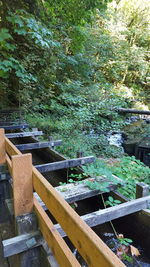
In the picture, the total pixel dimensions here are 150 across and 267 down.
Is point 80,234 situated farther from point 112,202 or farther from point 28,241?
point 112,202

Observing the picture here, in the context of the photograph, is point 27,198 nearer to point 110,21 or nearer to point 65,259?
point 65,259

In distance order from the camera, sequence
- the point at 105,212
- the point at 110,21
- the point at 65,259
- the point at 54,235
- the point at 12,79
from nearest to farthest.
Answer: the point at 65,259
the point at 54,235
the point at 105,212
the point at 12,79
the point at 110,21

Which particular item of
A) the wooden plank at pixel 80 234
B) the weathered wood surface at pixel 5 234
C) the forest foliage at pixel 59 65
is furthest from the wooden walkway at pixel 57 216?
the forest foliage at pixel 59 65

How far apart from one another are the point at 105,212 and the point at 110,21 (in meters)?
12.8

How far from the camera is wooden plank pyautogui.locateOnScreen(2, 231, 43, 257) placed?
122 cm

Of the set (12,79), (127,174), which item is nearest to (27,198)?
(127,174)

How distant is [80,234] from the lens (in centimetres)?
78

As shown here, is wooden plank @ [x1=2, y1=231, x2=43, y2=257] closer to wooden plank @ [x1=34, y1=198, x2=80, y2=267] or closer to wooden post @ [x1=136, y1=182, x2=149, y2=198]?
wooden plank @ [x1=34, y1=198, x2=80, y2=267]

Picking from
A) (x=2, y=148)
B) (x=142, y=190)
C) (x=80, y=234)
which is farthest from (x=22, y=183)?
(x=142, y=190)

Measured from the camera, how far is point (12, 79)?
6086 millimetres

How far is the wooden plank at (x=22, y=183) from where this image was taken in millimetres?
1265

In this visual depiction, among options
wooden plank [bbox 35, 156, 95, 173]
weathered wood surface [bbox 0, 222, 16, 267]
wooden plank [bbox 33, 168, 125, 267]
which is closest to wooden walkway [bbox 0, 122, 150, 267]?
wooden plank [bbox 33, 168, 125, 267]

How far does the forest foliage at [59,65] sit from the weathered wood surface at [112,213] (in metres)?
2.87

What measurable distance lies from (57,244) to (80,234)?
28cm
